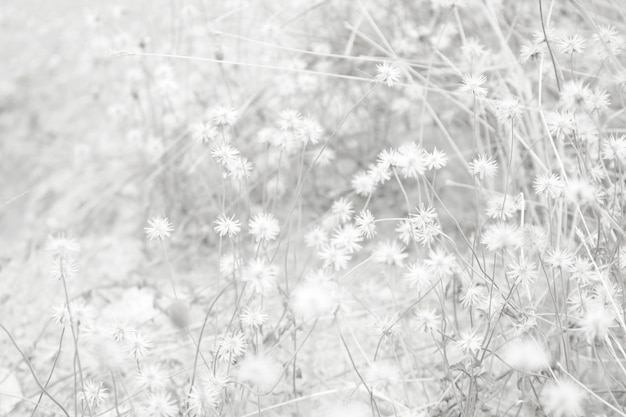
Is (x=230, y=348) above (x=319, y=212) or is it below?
above

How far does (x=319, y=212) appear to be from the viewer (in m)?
1.73

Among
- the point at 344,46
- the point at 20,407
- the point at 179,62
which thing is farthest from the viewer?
the point at 179,62

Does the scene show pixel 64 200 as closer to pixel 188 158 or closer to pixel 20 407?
pixel 188 158

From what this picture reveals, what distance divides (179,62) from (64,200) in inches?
24.0

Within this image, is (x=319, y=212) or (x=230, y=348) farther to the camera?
(x=319, y=212)

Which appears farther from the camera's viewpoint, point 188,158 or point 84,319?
point 188,158

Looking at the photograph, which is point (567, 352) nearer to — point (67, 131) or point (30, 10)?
point (67, 131)

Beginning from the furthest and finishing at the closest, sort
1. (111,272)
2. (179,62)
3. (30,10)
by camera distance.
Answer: (30,10) → (179,62) → (111,272)

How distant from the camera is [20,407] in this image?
1262 millimetres

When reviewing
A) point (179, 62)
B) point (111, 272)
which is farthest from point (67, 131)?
point (111, 272)

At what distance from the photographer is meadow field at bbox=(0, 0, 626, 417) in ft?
3.19

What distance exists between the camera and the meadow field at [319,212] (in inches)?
38.2

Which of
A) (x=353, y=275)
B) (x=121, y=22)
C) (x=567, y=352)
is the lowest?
(x=353, y=275)

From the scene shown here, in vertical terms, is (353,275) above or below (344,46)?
below
